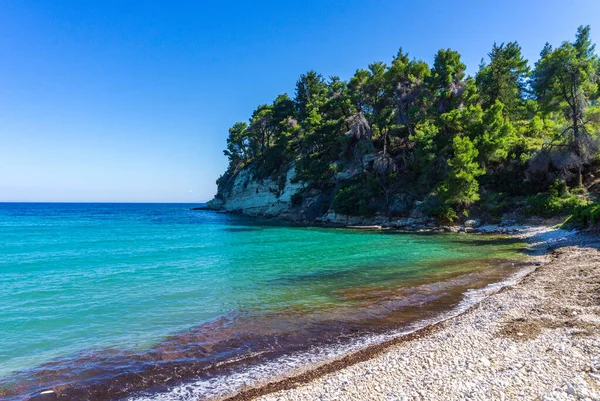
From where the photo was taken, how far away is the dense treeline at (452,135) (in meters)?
31.3

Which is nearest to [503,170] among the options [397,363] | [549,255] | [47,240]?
[549,255]

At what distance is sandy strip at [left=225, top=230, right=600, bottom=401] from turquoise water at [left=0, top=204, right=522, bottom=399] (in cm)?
199

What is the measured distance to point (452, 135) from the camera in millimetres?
38781

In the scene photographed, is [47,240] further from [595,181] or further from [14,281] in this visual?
[595,181]

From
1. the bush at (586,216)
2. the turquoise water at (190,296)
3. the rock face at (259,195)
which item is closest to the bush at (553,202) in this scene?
the bush at (586,216)

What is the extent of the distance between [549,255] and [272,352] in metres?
17.4

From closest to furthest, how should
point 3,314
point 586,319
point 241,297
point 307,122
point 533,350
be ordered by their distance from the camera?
point 533,350 → point 586,319 → point 3,314 → point 241,297 → point 307,122

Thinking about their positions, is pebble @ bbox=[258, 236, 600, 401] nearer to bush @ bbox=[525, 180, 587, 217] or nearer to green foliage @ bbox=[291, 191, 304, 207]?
bush @ bbox=[525, 180, 587, 217]

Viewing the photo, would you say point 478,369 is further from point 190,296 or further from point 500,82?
point 500,82

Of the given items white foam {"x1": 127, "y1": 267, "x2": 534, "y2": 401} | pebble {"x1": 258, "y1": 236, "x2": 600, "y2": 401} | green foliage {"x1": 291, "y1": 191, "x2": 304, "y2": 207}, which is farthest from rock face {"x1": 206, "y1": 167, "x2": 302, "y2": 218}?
pebble {"x1": 258, "y1": 236, "x2": 600, "y2": 401}

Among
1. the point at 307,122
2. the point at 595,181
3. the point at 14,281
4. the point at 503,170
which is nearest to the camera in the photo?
the point at 14,281

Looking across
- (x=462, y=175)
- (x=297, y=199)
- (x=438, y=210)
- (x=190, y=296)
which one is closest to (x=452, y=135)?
(x=462, y=175)

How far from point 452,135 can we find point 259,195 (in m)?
40.3

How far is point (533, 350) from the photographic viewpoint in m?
6.56
